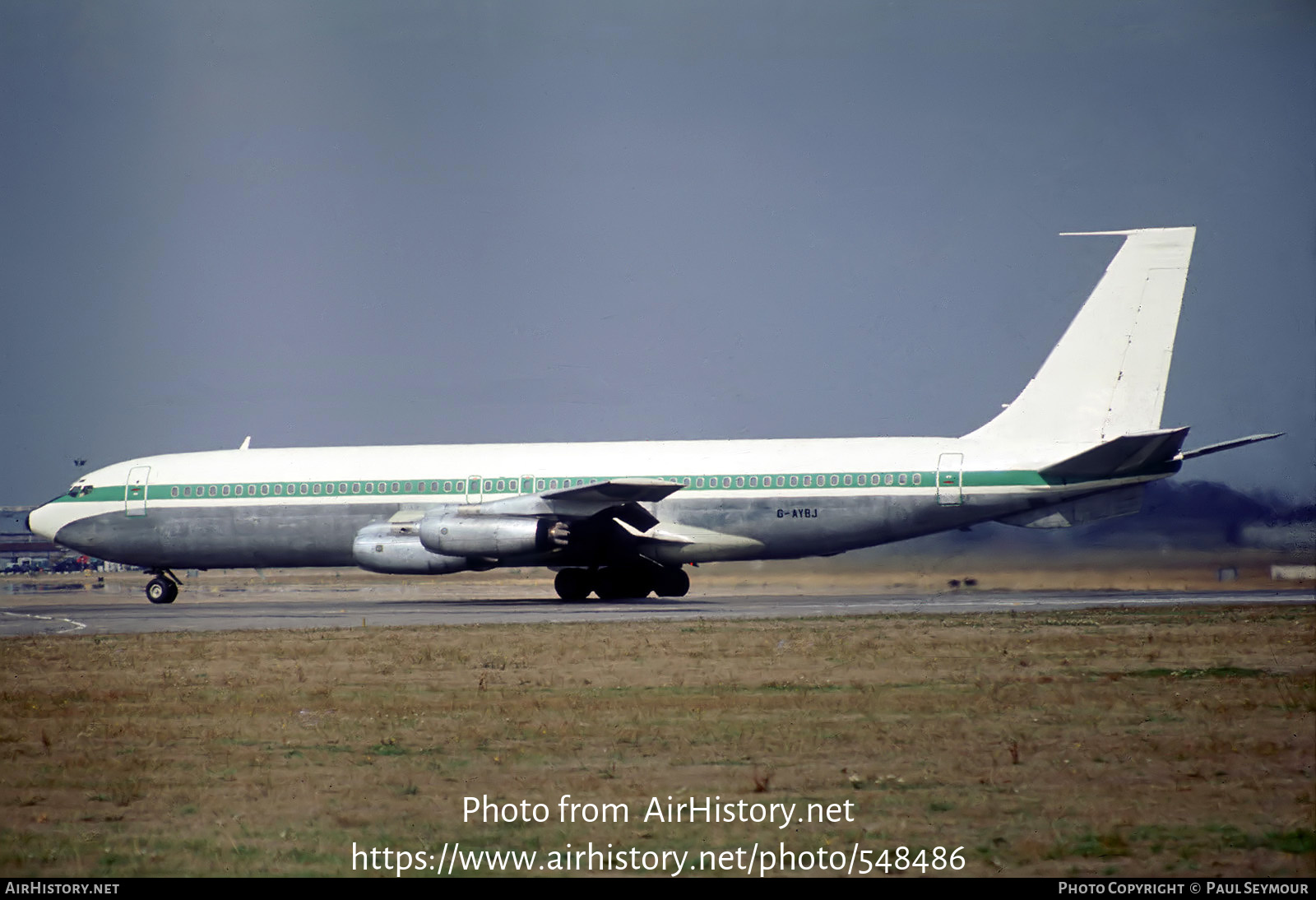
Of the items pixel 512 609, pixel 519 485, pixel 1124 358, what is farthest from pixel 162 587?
pixel 1124 358

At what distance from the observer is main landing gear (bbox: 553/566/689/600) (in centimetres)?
3216

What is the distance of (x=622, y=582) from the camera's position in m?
32.2

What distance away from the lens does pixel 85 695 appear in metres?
14.3

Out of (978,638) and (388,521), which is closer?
(978,638)

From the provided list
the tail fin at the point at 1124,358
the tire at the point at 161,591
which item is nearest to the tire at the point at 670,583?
the tail fin at the point at 1124,358

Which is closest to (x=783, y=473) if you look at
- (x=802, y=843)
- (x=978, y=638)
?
(x=978, y=638)

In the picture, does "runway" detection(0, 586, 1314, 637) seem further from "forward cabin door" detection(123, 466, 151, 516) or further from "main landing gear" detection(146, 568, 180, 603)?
"forward cabin door" detection(123, 466, 151, 516)

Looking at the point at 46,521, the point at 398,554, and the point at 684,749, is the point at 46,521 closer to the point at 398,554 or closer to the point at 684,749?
the point at 398,554

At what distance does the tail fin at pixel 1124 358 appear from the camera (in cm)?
2970

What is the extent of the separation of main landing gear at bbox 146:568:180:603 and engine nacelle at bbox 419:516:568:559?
9423mm

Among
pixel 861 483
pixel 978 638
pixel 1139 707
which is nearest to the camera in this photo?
pixel 1139 707

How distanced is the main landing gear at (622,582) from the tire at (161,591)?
11138 mm
